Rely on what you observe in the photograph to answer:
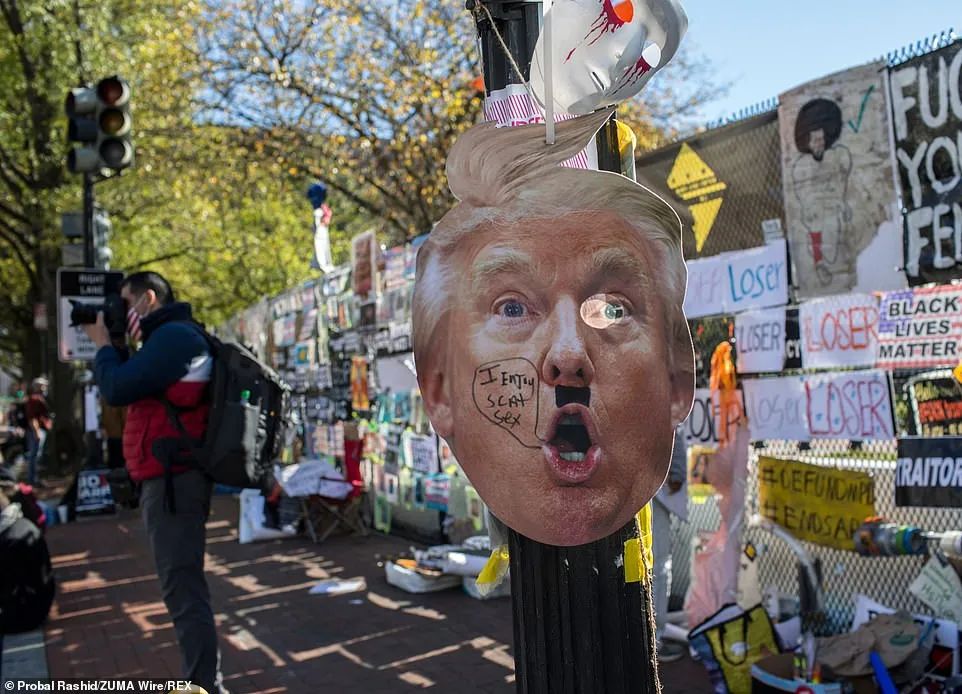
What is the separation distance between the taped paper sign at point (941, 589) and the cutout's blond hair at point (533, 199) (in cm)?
334

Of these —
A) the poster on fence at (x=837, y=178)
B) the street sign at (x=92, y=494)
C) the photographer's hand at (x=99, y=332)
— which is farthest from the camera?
the street sign at (x=92, y=494)

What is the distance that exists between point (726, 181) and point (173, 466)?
11.7 feet

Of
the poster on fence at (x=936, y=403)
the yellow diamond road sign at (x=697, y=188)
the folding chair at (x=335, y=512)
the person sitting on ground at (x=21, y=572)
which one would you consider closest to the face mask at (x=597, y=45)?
the poster on fence at (x=936, y=403)

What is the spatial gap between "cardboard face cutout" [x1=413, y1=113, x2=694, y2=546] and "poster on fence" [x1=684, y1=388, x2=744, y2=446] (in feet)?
12.8

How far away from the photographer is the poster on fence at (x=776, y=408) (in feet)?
17.1

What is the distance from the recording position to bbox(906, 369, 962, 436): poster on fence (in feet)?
14.7

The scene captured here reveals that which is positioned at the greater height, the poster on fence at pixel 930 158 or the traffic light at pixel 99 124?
the traffic light at pixel 99 124

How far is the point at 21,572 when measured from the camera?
20.1ft

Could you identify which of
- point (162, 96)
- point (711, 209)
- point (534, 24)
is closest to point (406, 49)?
point (162, 96)

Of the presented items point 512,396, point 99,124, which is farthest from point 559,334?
point 99,124

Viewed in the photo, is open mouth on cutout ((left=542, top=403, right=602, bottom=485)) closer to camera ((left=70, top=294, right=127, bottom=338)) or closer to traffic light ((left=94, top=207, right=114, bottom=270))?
camera ((left=70, top=294, right=127, bottom=338))

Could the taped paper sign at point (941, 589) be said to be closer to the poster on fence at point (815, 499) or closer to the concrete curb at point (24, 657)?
the poster on fence at point (815, 499)

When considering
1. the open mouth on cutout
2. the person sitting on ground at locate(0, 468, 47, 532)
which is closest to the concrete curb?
the person sitting on ground at locate(0, 468, 47, 532)

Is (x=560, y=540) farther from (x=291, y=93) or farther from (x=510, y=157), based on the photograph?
(x=291, y=93)
